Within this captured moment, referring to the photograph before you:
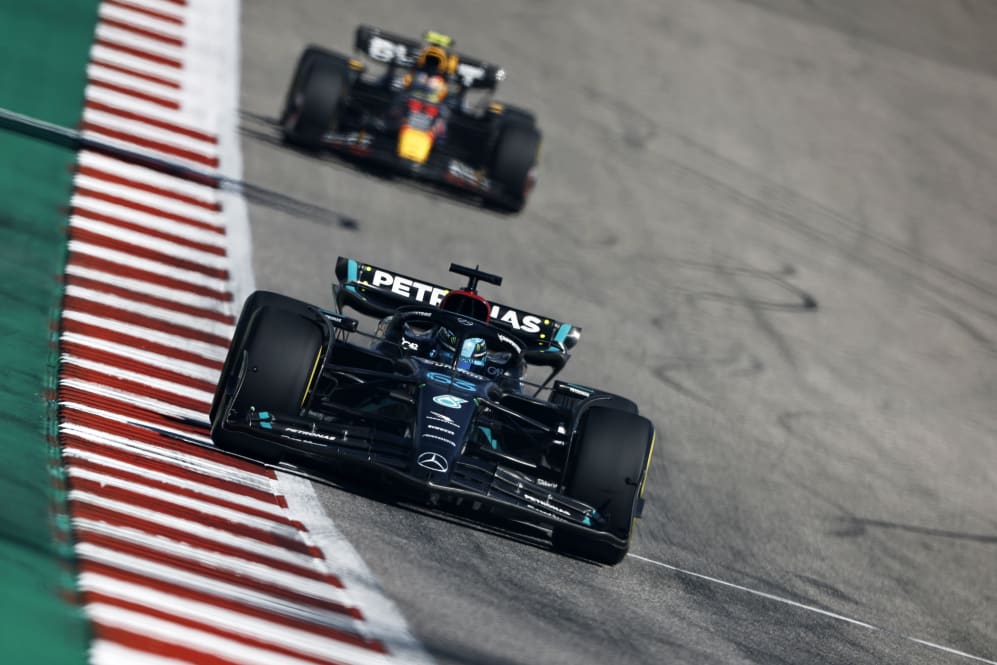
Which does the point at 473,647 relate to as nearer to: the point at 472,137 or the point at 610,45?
the point at 472,137

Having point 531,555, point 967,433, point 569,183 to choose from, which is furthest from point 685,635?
point 569,183

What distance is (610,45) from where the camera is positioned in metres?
26.1

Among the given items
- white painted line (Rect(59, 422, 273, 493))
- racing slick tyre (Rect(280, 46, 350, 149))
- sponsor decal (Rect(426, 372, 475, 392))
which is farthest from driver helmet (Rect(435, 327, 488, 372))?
racing slick tyre (Rect(280, 46, 350, 149))

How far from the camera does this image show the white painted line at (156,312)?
1198cm

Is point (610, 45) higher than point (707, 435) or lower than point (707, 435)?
higher

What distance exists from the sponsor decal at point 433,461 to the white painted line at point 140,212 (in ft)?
21.2

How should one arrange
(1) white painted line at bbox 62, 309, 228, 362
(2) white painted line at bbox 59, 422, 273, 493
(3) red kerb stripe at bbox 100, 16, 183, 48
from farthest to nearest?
(3) red kerb stripe at bbox 100, 16, 183, 48 < (1) white painted line at bbox 62, 309, 228, 362 < (2) white painted line at bbox 59, 422, 273, 493

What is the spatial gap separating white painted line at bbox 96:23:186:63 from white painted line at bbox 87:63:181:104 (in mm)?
1178

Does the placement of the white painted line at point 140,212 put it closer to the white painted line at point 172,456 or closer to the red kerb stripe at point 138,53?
the red kerb stripe at point 138,53

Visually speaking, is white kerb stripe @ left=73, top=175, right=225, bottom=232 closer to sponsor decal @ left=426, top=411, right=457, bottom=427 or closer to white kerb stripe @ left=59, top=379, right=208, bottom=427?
white kerb stripe @ left=59, top=379, right=208, bottom=427

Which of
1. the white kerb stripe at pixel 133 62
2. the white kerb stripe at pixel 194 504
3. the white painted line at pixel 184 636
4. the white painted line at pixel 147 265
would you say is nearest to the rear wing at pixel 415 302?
the white painted line at pixel 147 265

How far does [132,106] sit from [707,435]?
8370mm

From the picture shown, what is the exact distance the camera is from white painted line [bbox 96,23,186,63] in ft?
63.2

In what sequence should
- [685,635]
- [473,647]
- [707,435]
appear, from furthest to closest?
Answer: [707,435] < [685,635] < [473,647]
